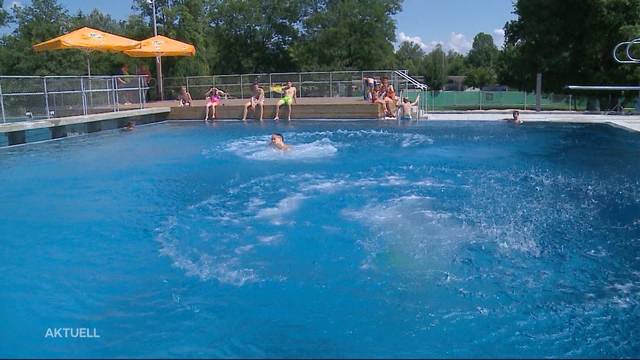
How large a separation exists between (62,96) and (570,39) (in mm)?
25325

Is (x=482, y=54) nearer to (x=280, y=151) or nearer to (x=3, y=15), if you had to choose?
(x=3, y=15)

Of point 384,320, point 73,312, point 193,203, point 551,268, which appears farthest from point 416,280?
point 193,203

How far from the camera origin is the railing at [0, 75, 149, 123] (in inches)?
613

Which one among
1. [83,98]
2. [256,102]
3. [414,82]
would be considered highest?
[414,82]

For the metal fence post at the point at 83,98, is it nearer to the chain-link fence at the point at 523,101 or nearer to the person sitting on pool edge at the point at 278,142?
the person sitting on pool edge at the point at 278,142

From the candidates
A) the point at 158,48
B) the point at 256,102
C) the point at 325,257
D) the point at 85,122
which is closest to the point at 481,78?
the point at 256,102

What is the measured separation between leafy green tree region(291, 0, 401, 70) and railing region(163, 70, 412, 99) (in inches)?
681

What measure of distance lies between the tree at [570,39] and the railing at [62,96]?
20.9 meters

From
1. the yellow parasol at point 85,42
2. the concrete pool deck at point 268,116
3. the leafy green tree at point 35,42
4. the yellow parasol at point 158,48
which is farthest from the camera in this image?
the leafy green tree at point 35,42

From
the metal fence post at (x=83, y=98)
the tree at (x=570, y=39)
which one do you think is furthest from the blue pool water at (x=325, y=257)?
the tree at (x=570, y=39)

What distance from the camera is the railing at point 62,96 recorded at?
15570 millimetres

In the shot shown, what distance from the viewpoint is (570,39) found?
2983cm

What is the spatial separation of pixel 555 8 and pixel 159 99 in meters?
21.2

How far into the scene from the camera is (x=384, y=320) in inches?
189
